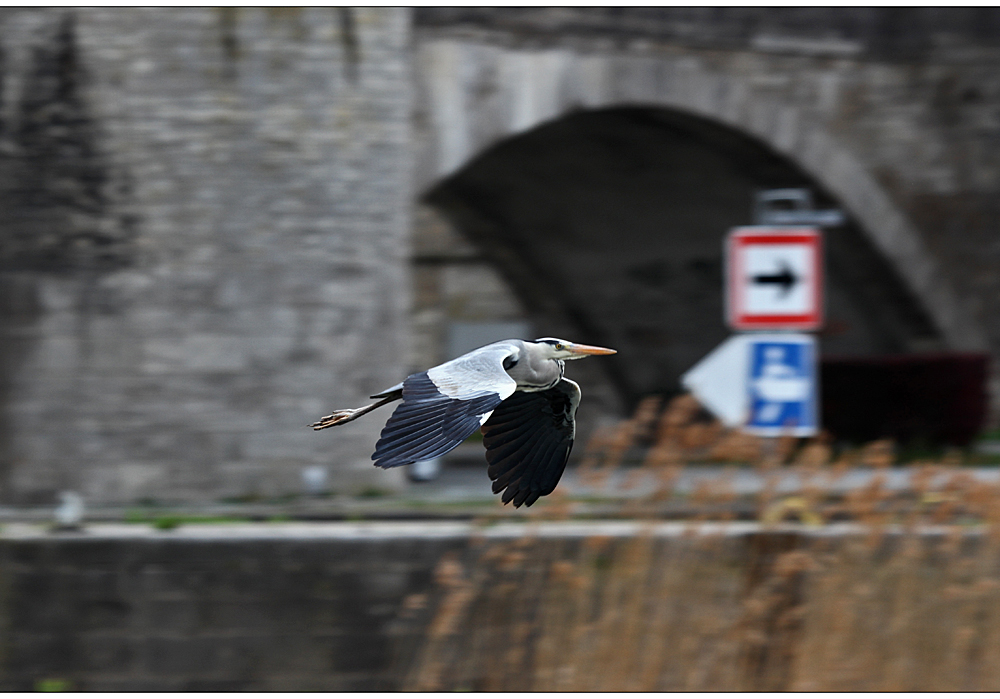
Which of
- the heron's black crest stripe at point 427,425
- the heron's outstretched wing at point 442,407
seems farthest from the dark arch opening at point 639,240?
the heron's black crest stripe at point 427,425

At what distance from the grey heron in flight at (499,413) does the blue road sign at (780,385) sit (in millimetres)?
2044

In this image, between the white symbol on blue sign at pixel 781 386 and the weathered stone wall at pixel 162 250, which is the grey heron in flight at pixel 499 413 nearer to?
the white symbol on blue sign at pixel 781 386

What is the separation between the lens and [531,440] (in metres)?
3.47

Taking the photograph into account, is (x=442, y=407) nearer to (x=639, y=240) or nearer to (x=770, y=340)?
(x=770, y=340)

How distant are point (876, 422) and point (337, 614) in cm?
636

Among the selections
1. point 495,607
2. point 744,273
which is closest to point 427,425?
point 744,273

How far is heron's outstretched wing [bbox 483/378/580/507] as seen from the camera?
3.32m

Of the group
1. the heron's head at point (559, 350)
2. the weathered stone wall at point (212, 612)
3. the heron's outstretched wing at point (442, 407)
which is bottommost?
the weathered stone wall at point (212, 612)

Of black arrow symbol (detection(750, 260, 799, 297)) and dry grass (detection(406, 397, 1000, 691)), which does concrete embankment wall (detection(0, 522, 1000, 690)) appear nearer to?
dry grass (detection(406, 397, 1000, 691))

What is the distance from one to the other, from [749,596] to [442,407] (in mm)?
3423

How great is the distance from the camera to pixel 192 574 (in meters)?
6.11

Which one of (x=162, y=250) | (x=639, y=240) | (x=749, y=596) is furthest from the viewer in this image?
(x=639, y=240)

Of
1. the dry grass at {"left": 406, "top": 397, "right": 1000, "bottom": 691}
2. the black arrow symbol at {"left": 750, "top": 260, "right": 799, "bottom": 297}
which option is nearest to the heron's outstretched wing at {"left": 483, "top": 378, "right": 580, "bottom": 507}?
the dry grass at {"left": 406, "top": 397, "right": 1000, "bottom": 691}

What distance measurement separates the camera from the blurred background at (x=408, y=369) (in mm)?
5352
